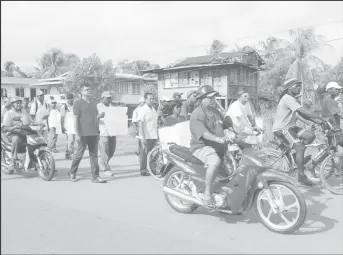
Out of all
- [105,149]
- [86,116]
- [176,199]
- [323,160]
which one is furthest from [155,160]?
[323,160]

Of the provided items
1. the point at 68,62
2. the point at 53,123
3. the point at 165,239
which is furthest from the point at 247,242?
the point at 68,62

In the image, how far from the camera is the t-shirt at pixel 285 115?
220 inches

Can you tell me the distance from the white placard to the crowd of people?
0.50 ft

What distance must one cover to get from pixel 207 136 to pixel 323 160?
2.57 meters

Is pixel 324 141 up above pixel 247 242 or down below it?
above

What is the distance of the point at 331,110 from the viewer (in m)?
6.82

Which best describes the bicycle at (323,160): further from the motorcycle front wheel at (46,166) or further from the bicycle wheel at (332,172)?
the motorcycle front wheel at (46,166)

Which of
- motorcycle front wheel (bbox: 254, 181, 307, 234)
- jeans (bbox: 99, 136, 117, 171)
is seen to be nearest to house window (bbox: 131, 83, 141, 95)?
jeans (bbox: 99, 136, 117, 171)

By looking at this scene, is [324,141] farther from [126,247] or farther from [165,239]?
[126,247]

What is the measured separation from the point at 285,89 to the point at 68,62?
43.9 metres

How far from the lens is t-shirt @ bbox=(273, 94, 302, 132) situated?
558 centimetres

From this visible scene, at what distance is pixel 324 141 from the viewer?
583cm

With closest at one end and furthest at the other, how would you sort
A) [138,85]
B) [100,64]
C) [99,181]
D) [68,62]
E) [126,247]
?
[126,247], [99,181], [100,64], [138,85], [68,62]

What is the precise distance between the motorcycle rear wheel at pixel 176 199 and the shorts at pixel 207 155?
468 mm
